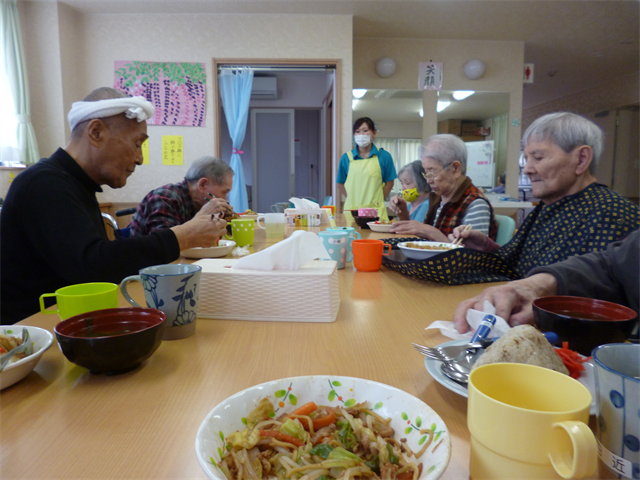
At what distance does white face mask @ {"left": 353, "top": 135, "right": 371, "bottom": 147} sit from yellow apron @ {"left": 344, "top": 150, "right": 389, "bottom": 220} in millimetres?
155

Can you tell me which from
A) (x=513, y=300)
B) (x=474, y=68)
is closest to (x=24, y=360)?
(x=513, y=300)

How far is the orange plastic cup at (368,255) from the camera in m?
1.31

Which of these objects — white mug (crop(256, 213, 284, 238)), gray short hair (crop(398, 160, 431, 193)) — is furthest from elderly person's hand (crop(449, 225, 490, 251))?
gray short hair (crop(398, 160, 431, 193))

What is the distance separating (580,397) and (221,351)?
1.71ft

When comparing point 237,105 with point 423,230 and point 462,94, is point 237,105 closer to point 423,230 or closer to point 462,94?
point 462,94

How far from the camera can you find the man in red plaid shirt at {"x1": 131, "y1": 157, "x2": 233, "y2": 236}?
2.17m

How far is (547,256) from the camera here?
1.36m

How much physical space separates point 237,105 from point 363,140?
1.62 m

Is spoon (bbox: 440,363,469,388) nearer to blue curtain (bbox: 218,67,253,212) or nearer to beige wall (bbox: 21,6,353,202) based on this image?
beige wall (bbox: 21,6,353,202)

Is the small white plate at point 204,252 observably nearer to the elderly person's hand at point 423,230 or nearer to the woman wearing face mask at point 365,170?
the elderly person's hand at point 423,230

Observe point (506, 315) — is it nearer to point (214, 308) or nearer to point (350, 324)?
point (350, 324)

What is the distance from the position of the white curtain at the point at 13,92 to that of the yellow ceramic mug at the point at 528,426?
4551 millimetres

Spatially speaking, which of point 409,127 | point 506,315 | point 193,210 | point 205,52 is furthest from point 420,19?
point 506,315

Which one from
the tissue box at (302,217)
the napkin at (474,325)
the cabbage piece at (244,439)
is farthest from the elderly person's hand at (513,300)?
the tissue box at (302,217)
